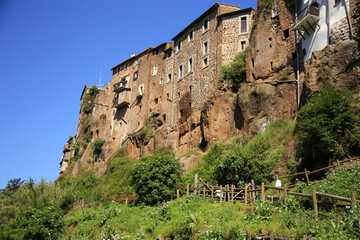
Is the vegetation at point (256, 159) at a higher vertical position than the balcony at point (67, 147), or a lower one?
lower

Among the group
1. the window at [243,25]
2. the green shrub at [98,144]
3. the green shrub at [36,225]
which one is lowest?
the green shrub at [36,225]

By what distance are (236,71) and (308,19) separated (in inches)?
352

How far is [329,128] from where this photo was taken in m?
19.0

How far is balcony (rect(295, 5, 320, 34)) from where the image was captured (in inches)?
957

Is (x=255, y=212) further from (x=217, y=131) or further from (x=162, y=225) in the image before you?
(x=217, y=131)

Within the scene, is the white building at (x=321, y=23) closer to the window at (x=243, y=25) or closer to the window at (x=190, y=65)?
the window at (x=243, y=25)

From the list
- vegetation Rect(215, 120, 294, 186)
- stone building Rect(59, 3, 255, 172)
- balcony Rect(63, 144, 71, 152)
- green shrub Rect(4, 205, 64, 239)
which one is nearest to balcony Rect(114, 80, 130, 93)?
stone building Rect(59, 3, 255, 172)

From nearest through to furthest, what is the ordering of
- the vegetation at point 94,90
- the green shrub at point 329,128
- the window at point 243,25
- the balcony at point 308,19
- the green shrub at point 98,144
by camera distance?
the green shrub at point 329,128
the balcony at point 308,19
the window at point 243,25
the green shrub at point 98,144
the vegetation at point 94,90

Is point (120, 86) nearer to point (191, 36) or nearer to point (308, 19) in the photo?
point (191, 36)

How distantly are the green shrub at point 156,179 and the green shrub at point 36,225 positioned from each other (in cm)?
526

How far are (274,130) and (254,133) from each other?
1863mm

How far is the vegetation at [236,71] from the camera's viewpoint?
32.1 metres

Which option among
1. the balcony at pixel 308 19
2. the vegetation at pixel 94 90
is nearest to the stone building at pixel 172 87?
the vegetation at pixel 94 90

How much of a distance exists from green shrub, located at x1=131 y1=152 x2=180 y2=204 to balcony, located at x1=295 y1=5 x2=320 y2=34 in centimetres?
1241
